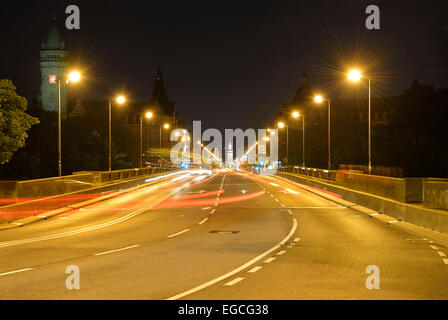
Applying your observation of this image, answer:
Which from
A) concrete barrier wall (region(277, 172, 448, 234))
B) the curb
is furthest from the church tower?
A: the curb

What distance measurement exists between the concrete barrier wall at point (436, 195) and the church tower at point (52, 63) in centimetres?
16884

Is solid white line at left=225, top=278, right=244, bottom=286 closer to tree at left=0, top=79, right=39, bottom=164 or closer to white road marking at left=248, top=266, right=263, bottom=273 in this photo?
white road marking at left=248, top=266, right=263, bottom=273

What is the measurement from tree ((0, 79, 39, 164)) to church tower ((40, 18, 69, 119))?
466 feet

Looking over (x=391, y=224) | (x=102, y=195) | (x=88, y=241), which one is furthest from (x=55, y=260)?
(x=102, y=195)

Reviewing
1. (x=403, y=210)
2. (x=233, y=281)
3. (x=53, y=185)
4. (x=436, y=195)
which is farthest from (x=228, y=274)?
(x=53, y=185)

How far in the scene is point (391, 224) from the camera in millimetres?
22797

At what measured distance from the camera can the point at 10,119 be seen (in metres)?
41.2

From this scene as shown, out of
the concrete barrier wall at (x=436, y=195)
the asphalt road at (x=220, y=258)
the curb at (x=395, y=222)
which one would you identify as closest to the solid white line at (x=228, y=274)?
the asphalt road at (x=220, y=258)

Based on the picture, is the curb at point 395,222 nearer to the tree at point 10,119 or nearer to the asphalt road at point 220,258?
the asphalt road at point 220,258

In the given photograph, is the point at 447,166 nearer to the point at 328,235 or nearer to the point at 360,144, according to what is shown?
the point at 360,144

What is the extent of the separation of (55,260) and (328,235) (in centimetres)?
922

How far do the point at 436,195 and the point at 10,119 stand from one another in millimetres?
30908

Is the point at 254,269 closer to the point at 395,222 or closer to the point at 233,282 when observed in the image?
the point at 233,282

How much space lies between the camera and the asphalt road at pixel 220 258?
9969 millimetres
